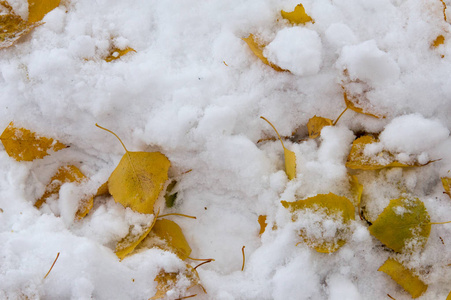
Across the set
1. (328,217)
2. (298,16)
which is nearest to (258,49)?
(298,16)

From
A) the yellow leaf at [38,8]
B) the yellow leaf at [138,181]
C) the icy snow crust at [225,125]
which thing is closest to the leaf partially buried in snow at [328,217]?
the icy snow crust at [225,125]

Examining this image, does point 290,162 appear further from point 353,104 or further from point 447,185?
point 447,185

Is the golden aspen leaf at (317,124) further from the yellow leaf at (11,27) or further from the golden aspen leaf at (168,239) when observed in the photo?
the yellow leaf at (11,27)

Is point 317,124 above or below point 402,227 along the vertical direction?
above

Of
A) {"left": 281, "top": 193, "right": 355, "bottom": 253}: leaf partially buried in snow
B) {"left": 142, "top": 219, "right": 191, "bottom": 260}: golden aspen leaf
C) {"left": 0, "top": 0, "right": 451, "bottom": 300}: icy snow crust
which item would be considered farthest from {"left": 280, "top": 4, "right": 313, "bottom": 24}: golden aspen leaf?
{"left": 142, "top": 219, "right": 191, "bottom": 260}: golden aspen leaf

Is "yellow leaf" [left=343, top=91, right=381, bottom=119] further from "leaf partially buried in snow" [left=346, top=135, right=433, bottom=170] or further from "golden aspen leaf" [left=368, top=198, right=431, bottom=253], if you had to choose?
"golden aspen leaf" [left=368, top=198, right=431, bottom=253]

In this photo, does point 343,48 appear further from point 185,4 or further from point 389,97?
point 185,4
